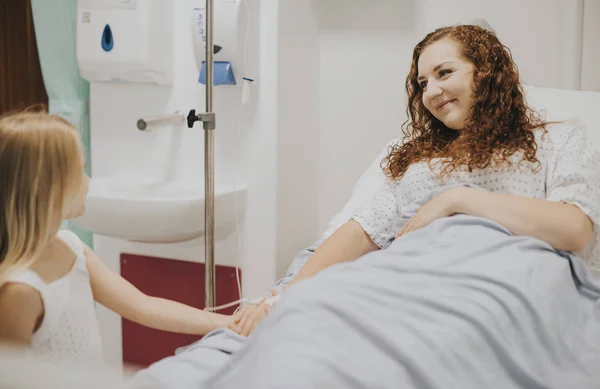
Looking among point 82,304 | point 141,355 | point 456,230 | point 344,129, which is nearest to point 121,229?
point 82,304

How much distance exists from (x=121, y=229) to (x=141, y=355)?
0.40 meters

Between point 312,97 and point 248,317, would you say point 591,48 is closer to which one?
point 312,97

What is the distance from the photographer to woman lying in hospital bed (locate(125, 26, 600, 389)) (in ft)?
2.93

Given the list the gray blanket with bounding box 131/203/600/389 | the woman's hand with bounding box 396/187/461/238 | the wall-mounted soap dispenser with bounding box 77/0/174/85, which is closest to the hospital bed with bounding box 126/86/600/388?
the gray blanket with bounding box 131/203/600/389

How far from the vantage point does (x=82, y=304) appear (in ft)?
2.77

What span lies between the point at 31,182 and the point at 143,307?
374mm

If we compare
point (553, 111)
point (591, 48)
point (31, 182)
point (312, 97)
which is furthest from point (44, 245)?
point (591, 48)

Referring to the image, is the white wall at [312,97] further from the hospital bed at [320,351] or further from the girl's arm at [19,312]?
the girl's arm at [19,312]

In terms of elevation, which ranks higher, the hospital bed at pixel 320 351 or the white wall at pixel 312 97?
the white wall at pixel 312 97

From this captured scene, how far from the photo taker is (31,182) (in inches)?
29.1

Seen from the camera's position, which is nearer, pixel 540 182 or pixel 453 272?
pixel 453 272

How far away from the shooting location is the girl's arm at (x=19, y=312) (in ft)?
2.18

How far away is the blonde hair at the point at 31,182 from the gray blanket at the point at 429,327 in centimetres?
20

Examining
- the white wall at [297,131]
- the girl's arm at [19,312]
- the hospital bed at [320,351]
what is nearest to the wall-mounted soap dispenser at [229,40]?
the white wall at [297,131]
